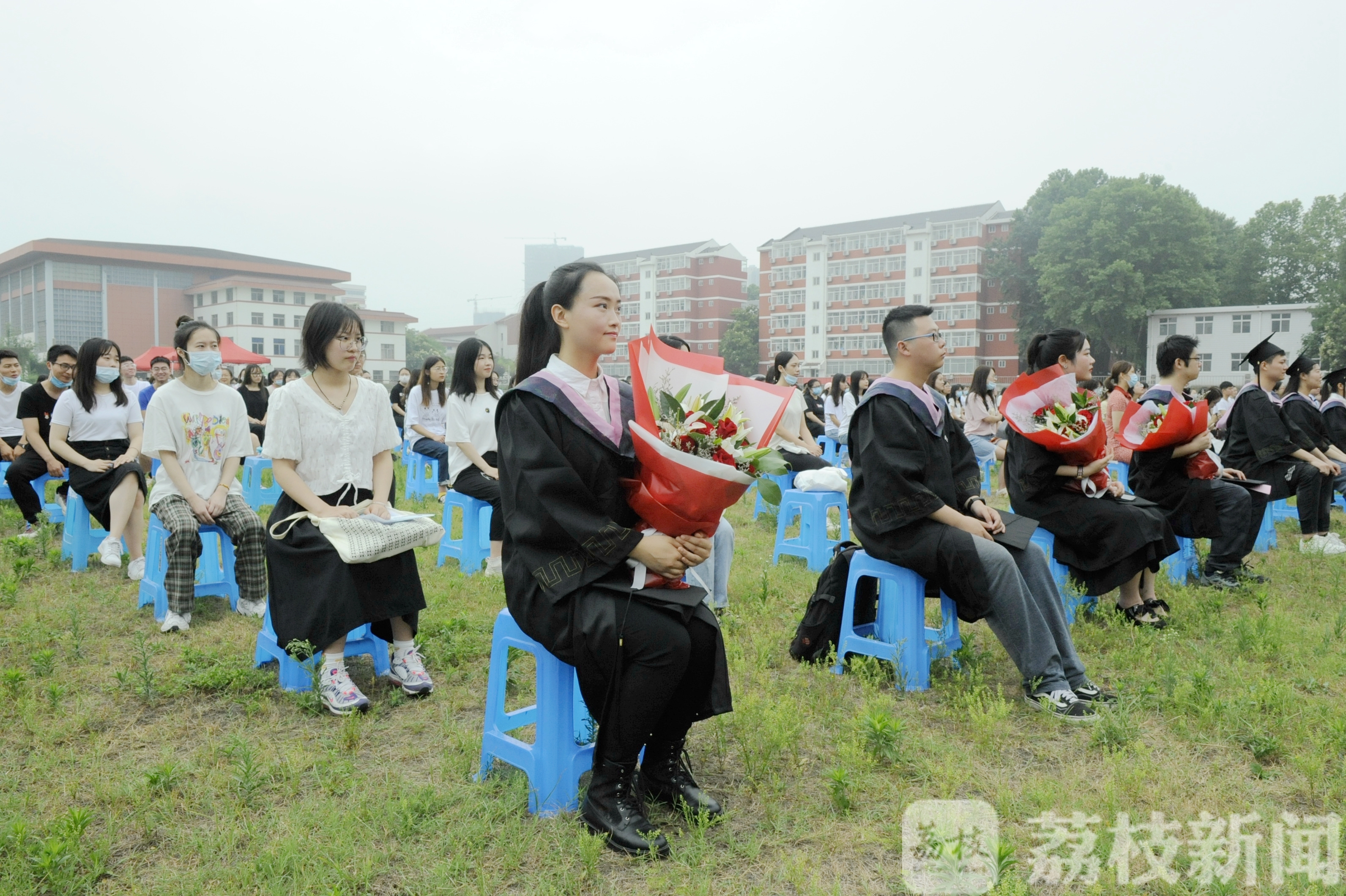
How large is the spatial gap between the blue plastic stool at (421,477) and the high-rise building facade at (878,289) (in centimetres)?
4264

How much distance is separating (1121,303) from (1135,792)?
141 ft

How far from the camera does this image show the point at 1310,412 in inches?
324

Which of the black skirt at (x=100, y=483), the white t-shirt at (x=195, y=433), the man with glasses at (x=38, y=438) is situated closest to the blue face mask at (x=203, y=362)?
the white t-shirt at (x=195, y=433)

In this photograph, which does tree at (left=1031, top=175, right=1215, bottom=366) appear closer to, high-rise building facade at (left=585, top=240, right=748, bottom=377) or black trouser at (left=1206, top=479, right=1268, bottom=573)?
high-rise building facade at (left=585, top=240, right=748, bottom=377)

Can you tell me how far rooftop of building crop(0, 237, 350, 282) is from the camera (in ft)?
192

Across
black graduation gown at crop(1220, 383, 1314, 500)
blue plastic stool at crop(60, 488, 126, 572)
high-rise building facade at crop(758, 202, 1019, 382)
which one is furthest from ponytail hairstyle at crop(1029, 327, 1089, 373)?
high-rise building facade at crop(758, 202, 1019, 382)

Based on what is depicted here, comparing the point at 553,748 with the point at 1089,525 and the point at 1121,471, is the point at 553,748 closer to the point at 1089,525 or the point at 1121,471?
the point at 1089,525

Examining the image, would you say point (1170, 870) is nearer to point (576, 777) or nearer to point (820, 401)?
point (576, 777)

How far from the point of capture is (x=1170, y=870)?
2.69 meters

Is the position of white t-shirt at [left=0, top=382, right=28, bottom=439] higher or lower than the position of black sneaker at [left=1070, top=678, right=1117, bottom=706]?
higher

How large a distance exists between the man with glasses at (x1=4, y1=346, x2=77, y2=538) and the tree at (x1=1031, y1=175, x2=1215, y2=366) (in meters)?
40.7

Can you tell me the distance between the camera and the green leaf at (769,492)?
303 cm

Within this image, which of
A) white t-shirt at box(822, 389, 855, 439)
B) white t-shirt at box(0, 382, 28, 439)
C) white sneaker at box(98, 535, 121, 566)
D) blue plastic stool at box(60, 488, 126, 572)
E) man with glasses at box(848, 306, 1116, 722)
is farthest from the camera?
white t-shirt at box(822, 389, 855, 439)

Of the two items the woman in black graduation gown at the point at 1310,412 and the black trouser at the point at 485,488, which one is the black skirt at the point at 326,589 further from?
the woman in black graduation gown at the point at 1310,412
